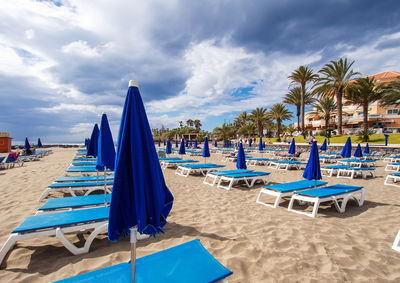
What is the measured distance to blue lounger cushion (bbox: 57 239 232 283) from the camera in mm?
1970

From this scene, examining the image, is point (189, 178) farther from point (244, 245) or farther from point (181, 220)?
point (244, 245)

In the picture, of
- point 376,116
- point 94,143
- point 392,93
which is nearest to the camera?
point 94,143

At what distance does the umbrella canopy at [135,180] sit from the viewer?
1784 millimetres

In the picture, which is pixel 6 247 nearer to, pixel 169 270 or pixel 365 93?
pixel 169 270

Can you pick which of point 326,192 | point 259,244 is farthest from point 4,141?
point 326,192

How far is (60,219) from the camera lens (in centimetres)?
325

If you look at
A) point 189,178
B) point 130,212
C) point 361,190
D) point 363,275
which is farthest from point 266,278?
point 189,178

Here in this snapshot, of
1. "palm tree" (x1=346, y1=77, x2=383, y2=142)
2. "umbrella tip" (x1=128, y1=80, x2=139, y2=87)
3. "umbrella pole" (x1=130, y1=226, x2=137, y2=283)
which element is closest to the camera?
"umbrella pole" (x1=130, y1=226, x2=137, y2=283)

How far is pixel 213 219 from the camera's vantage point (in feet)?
14.5

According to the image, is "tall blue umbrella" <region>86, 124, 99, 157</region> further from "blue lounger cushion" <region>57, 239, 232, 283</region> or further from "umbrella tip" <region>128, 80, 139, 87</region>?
"umbrella tip" <region>128, 80, 139, 87</region>

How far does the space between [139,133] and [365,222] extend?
5.22m

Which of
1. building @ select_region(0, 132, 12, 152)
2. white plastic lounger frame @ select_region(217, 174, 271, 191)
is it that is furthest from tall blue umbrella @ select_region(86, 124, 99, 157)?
building @ select_region(0, 132, 12, 152)

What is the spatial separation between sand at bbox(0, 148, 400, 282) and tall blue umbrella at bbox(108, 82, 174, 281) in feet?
4.78

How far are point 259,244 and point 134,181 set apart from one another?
2582 millimetres
